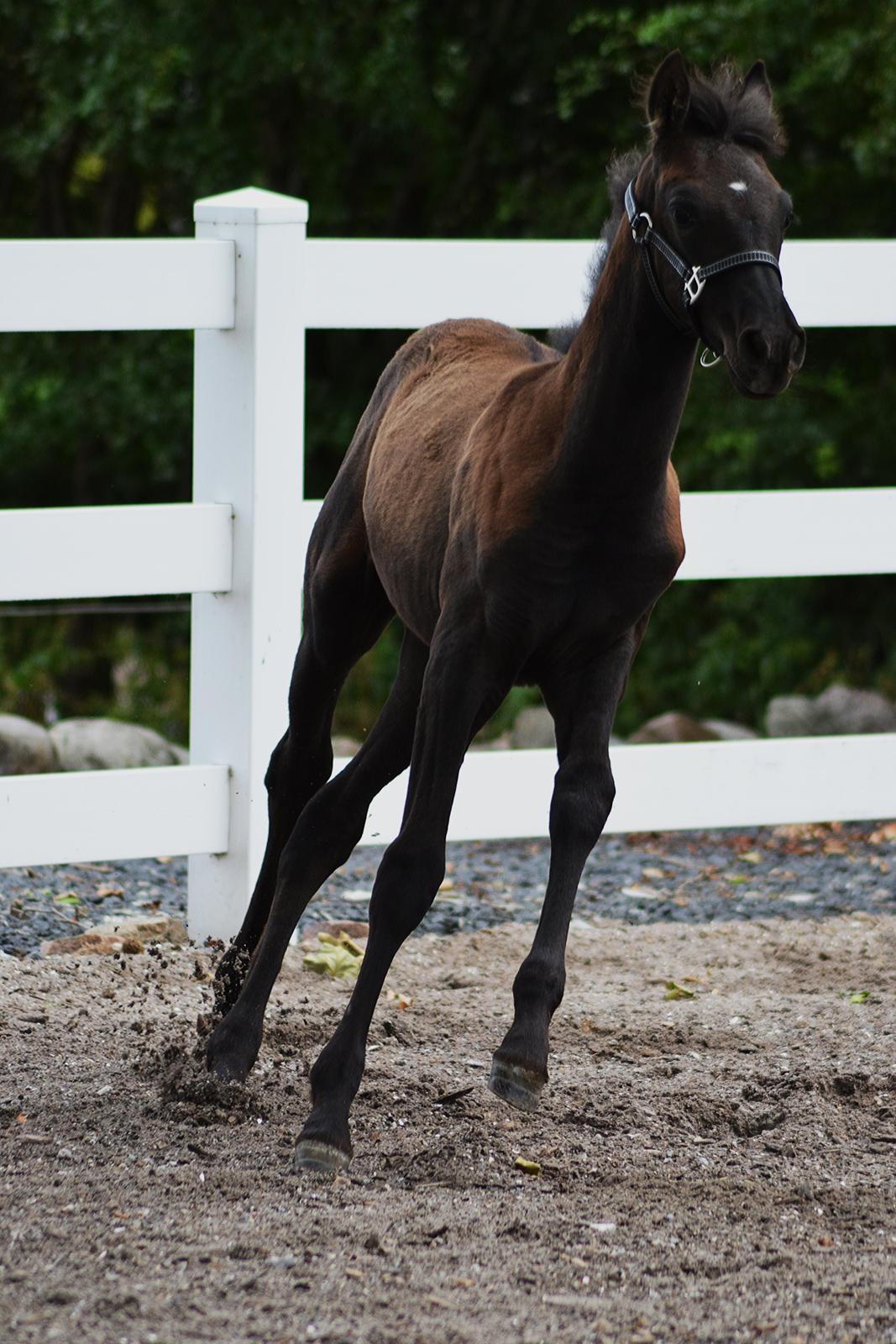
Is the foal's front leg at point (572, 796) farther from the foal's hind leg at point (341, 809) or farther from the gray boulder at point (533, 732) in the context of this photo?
the gray boulder at point (533, 732)

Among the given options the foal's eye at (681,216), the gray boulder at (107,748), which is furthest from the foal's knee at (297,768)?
the gray boulder at (107,748)

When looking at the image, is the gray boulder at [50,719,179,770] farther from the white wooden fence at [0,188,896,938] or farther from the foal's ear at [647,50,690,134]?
the foal's ear at [647,50,690,134]

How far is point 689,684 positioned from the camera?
13.5 meters

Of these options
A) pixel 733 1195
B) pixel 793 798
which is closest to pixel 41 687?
pixel 793 798

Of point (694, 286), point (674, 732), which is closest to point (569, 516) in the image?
point (694, 286)

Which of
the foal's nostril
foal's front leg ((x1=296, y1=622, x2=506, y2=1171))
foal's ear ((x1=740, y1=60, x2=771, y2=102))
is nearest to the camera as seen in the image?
the foal's nostril

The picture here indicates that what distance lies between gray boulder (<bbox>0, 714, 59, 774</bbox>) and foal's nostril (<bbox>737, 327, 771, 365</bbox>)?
16.8 feet

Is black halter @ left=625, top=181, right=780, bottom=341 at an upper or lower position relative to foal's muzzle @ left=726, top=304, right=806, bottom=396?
upper

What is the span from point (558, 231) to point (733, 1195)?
432 inches

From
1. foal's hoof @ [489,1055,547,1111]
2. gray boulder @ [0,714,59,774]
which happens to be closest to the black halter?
foal's hoof @ [489,1055,547,1111]

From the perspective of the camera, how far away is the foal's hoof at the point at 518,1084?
3459 mm

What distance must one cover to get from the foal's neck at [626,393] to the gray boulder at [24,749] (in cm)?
465

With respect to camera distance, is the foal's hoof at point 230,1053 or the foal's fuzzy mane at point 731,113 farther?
the foal's hoof at point 230,1053

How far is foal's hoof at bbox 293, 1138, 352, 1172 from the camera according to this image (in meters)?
3.56
